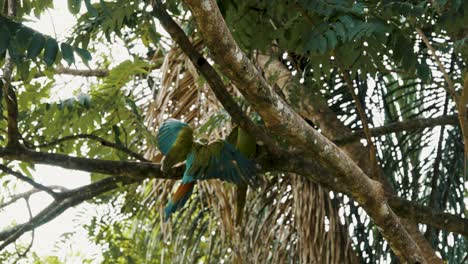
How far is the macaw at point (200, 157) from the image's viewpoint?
2883 millimetres

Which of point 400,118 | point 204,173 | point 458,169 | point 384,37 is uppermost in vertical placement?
point 400,118

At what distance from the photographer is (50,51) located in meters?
2.62

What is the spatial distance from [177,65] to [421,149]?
1.34 meters

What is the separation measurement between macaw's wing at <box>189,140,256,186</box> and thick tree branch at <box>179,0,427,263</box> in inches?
9.7

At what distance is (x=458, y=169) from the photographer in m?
4.82

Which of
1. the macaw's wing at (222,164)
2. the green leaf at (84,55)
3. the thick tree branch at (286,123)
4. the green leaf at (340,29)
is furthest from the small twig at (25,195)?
the green leaf at (340,29)

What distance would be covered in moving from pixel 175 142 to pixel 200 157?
0.09 m

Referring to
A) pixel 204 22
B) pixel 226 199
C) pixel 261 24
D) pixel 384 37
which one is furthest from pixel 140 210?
pixel 204 22

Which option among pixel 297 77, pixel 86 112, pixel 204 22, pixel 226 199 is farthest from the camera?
pixel 226 199

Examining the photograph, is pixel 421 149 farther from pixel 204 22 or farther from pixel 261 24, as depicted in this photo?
pixel 204 22

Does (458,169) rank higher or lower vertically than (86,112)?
higher

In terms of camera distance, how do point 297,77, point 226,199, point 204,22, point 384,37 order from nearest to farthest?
point 204,22
point 384,37
point 297,77
point 226,199

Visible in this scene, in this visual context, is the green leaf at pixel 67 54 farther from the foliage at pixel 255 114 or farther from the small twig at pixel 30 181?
the small twig at pixel 30 181

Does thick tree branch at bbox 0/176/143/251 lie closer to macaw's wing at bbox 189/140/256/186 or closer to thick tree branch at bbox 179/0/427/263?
macaw's wing at bbox 189/140/256/186
